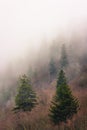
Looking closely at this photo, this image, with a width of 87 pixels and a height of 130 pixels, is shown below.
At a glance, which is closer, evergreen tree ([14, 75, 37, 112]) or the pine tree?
the pine tree

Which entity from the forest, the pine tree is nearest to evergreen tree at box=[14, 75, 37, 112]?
the forest

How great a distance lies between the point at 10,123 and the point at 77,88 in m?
25.2

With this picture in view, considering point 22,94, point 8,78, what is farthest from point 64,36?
point 22,94

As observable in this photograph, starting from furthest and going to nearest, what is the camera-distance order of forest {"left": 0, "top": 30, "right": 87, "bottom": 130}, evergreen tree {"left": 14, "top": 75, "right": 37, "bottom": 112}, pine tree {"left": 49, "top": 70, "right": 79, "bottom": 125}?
evergreen tree {"left": 14, "top": 75, "right": 37, "bottom": 112}
forest {"left": 0, "top": 30, "right": 87, "bottom": 130}
pine tree {"left": 49, "top": 70, "right": 79, "bottom": 125}

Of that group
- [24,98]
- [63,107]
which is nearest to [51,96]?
[24,98]

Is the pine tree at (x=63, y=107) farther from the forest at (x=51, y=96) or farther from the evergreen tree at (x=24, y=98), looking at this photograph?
the evergreen tree at (x=24, y=98)

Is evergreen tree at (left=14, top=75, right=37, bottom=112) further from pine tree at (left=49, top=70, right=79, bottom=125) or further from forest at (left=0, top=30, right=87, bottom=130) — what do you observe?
pine tree at (left=49, top=70, right=79, bottom=125)

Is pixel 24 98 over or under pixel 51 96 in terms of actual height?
under

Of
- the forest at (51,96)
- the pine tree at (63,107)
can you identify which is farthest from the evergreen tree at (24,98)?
the pine tree at (63,107)

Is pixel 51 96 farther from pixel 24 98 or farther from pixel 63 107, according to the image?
pixel 63 107

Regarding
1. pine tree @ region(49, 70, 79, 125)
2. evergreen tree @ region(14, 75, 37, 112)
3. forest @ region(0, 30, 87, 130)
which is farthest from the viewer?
evergreen tree @ region(14, 75, 37, 112)

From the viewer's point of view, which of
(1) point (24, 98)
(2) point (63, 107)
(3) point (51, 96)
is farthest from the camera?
(3) point (51, 96)

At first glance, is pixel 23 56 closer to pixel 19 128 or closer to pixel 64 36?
pixel 64 36

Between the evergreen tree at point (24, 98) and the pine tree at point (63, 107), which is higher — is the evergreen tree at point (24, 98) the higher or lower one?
the higher one
